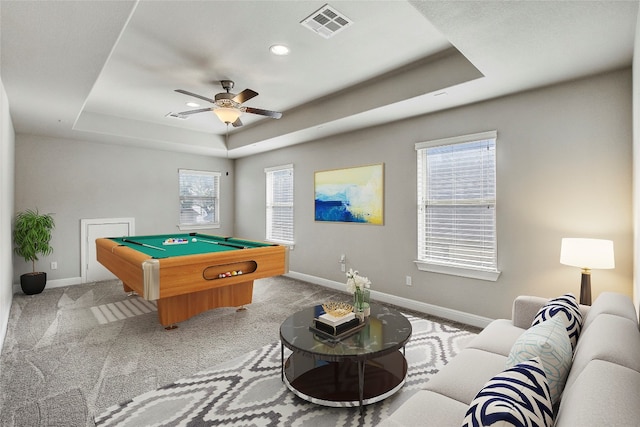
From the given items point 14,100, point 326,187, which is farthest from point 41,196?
point 326,187

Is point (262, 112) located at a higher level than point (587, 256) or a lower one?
higher

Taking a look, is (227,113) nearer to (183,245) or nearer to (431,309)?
(183,245)

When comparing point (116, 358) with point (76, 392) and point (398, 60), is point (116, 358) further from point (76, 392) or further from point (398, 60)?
point (398, 60)

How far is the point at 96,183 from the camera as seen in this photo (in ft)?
17.8

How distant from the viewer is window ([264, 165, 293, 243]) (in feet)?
19.2

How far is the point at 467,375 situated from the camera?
5.40 ft

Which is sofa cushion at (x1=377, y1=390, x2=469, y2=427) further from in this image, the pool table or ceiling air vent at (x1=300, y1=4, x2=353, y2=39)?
ceiling air vent at (x1=300, y1=4, x2=353, y2=39)

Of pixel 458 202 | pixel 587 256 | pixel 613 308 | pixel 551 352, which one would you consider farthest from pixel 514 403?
pixel 458 202

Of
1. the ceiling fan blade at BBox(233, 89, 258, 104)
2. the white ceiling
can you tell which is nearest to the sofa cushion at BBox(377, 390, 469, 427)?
the white ceiling

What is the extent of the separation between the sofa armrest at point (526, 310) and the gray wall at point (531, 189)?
3.26ft

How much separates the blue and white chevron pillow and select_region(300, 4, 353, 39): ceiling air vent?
242 cm

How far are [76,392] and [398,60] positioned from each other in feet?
12.4

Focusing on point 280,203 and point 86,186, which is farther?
point 280,203

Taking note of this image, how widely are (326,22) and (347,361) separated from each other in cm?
252
